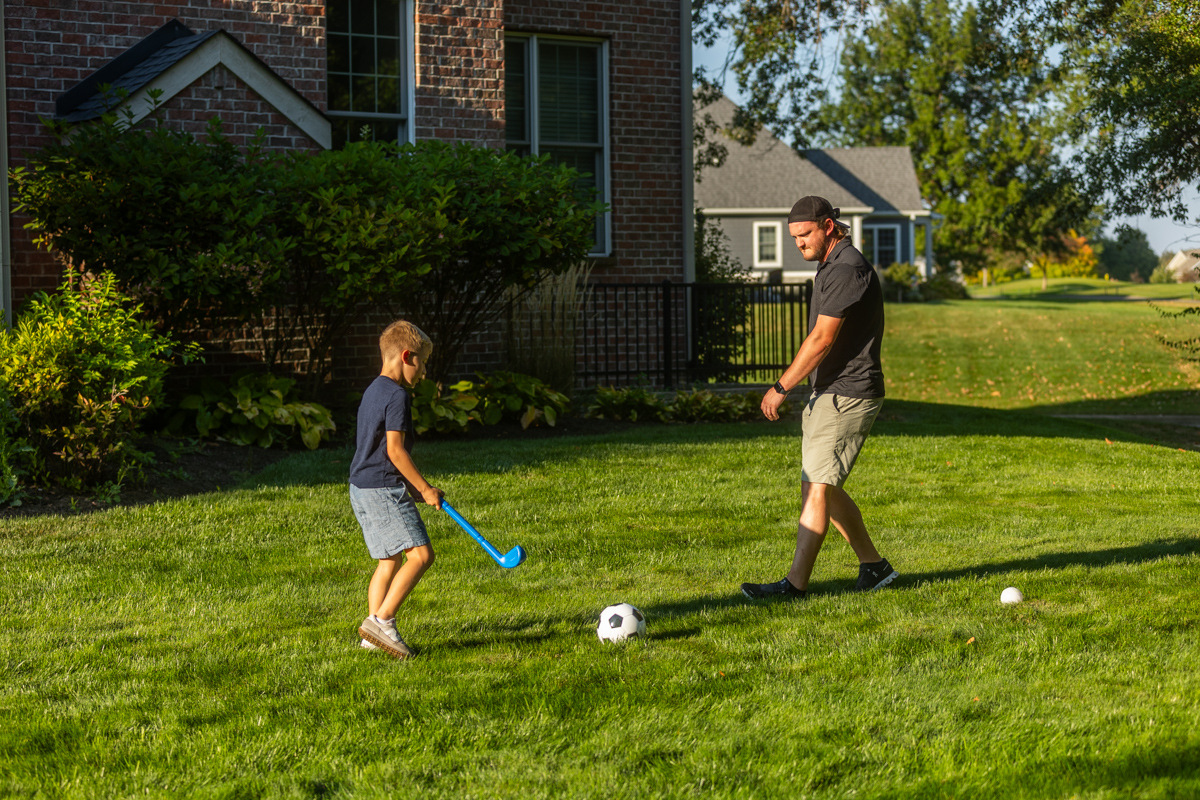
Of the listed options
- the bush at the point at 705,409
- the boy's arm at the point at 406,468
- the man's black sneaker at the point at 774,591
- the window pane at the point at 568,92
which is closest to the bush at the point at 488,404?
the bush at the point at 705,409

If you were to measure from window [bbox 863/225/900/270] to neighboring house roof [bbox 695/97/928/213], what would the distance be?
96cm

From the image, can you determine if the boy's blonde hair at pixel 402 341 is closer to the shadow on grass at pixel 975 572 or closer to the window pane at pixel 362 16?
the shadow on grass at pixel 975 572

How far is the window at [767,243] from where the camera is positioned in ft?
122

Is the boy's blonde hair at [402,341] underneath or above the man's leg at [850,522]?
above

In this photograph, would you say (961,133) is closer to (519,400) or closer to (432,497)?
(519,400)

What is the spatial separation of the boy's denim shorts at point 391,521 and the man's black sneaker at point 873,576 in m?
2.08

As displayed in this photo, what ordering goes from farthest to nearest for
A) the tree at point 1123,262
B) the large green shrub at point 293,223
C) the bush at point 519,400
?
the tree at point 1123,262 < the bush at point 519,400 < the large green shrub at point 293,223

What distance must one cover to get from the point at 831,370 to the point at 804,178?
34.8 metres

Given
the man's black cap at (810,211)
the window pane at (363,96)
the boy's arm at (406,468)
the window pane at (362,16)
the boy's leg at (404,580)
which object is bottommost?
the boy's leg at (404,580)

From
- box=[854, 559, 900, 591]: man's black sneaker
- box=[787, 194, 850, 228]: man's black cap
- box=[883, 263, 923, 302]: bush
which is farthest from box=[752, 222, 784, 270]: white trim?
box=[787, 194, 850, 228]: man's black cap

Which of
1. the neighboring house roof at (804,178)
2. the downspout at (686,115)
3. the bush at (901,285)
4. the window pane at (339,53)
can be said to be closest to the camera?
the window pane at (339,53)

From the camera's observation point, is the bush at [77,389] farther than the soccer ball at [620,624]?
Yes

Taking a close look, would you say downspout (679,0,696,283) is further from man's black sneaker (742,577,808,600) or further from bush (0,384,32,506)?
man's black sneaker (742,577,808,600)

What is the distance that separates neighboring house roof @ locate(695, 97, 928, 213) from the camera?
37.2 m
